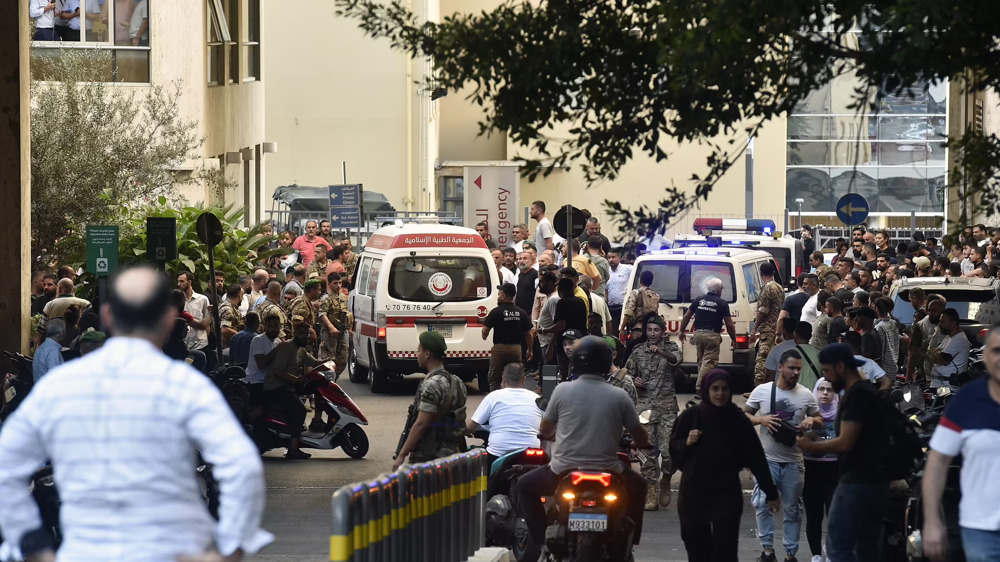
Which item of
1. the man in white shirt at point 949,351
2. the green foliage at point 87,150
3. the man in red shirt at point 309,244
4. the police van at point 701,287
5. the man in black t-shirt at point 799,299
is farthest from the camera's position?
the man in red shirt at point 309,244

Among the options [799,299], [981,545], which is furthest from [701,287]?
[981,545]

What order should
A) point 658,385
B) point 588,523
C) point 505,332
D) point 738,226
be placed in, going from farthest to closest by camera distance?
point 738,226
point 505,332
point 658,385
point 588,523

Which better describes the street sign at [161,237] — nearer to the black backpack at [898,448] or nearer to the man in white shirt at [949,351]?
the man in white shirt at [949,351]

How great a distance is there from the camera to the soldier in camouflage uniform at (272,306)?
1663 cm

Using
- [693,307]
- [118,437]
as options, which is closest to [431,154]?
[693,307]

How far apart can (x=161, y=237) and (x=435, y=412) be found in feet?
27.9

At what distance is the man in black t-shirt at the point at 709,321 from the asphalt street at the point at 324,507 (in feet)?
9.33

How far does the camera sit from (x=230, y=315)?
1908 cm

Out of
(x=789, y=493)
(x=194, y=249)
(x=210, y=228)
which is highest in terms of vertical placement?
(x=210, y=228)

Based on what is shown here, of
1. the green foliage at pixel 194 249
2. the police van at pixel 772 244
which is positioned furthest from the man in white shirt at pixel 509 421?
the police van at pixel 772 244

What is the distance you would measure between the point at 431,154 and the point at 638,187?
7995 mm

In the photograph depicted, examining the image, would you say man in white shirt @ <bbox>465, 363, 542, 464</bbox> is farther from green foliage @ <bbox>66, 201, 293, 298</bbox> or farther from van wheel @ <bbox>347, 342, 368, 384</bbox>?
van wheel @ <bbox>347, 342, 368, 384</bbox>

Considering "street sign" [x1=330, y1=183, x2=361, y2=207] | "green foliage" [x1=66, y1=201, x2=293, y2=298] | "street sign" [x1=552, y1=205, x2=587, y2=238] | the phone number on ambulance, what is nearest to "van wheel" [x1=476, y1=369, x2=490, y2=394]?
the phone number on ambulance

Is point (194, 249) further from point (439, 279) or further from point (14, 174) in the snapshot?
point (14, 174)
